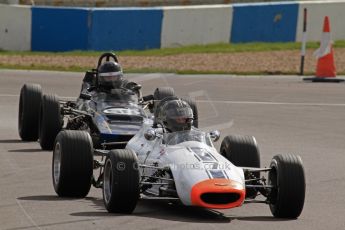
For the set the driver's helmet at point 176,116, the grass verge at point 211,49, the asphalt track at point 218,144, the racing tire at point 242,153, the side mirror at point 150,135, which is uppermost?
the driver's helmet at point 176,116

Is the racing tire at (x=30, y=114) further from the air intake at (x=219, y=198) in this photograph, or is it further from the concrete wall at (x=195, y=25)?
the concrete wall at (x=195, y=25)

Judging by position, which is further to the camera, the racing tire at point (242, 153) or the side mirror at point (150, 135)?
the racing tire at point (242, 153)

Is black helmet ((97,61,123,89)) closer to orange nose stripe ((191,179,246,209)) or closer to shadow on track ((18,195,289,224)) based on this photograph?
shadow on track ((18,195,289,224))

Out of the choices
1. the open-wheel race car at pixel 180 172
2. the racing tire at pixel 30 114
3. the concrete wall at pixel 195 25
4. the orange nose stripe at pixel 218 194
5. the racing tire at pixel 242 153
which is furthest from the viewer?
the concrete wall at pixel 195 25

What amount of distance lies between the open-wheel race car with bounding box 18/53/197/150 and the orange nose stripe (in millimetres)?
3875

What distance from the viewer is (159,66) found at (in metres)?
27.6

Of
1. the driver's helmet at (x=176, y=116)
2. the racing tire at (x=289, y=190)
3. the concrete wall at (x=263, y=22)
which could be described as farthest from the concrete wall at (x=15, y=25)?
the racing tire at (x=289, y=190)

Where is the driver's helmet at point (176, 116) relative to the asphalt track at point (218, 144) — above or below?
above

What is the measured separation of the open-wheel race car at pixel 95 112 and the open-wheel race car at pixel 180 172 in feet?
7.93

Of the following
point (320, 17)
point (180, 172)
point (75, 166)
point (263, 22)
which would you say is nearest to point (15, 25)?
point (263, 22)

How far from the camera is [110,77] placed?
56.9ft

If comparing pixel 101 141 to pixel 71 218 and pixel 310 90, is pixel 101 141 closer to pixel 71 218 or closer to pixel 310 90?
pixel 71 218

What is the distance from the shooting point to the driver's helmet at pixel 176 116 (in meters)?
12.4

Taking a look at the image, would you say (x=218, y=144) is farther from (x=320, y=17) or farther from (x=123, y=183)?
(x=320, y=17)
